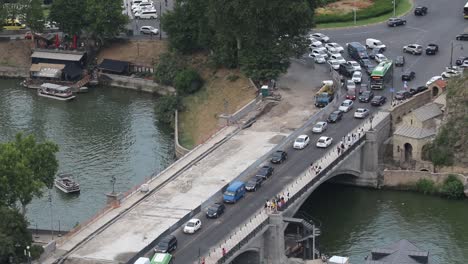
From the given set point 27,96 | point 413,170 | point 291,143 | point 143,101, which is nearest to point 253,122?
point 291,143

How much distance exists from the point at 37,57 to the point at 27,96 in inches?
431

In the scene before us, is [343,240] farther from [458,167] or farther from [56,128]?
[56,128]

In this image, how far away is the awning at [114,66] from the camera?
173550 millimetres

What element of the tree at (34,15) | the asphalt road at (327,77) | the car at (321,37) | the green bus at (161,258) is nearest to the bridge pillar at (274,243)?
the asphalt road at (327,77)

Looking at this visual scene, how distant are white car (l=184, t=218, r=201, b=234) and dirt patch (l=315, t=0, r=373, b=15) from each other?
7303 cm

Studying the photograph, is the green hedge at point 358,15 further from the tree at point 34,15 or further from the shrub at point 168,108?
the tree at point 34,15

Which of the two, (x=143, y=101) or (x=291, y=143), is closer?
(x=291, y=143)

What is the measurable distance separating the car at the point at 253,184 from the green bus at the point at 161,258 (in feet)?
59.1

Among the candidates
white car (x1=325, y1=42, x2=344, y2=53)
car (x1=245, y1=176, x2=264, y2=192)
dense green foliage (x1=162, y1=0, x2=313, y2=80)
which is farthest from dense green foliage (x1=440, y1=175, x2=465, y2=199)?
white car (x1=325, y1=42, x2=344, y2=53)

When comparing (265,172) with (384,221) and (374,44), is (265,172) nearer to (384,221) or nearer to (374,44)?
(384,221)

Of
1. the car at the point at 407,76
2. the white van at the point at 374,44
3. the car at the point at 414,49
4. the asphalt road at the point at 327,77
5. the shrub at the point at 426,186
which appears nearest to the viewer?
the asphalt road at the point at 327,77

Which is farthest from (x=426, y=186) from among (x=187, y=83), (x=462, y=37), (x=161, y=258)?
(x=187, y=83)

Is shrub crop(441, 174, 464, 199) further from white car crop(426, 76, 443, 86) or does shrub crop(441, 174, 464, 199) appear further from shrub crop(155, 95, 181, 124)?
shrub crop(155, 95, 181, 124)

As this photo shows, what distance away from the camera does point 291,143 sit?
427 feet
